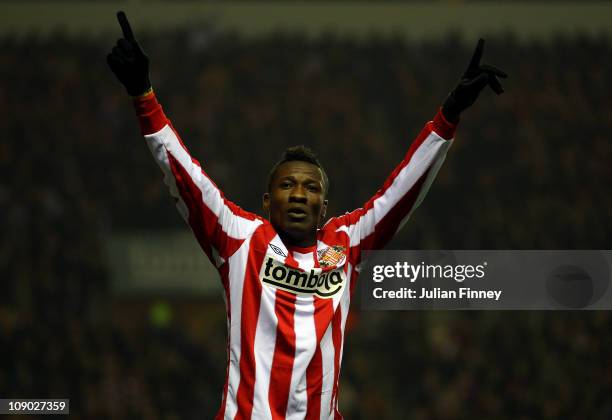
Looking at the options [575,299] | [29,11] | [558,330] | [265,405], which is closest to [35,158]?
[29,11]

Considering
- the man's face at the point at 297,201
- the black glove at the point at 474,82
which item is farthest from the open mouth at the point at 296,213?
the black glove at the point at 474,82

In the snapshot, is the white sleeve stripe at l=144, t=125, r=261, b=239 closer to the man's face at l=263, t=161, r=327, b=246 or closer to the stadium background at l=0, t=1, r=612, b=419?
the man's face at l=263, t=161, r=327, b=246

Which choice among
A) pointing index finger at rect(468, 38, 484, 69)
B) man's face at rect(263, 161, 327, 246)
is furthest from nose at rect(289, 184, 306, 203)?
pointing index finger at rect(468, 38, 484, 69)

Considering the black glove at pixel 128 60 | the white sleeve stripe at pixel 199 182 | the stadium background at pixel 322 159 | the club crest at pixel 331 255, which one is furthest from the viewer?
the stadium background at pixel 322 159

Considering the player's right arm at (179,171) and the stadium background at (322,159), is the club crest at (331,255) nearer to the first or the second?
the player's right arm at (179,171)

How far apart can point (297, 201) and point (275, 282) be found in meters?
0.27

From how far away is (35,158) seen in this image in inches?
427

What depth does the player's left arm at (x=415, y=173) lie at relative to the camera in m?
2.80

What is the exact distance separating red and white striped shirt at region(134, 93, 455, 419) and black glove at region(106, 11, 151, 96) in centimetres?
8

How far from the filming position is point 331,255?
2.92 m

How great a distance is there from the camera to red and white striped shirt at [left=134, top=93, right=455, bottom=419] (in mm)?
2732

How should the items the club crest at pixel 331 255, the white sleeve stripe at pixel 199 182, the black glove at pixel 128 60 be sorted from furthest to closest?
the club crest at pixel 331 255, the white sleeve stripe at pixel 199 182, the black glove at pixel 128 60

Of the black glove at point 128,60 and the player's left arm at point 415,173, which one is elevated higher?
the black glove at point 128,60

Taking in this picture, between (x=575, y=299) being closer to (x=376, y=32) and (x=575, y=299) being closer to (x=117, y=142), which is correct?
(x=117, y=142)
